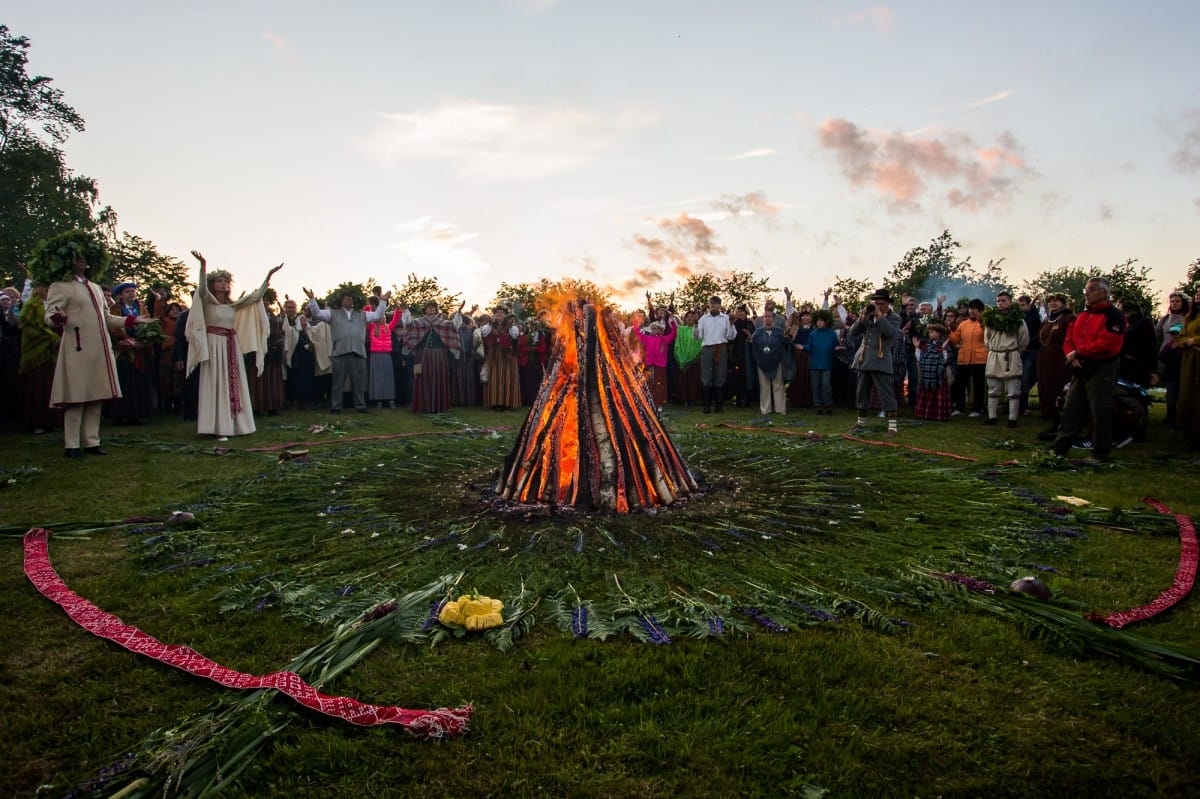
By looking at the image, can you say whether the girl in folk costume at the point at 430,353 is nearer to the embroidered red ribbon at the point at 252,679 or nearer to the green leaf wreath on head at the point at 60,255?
the green leaf wreath on head at the point at 60,255

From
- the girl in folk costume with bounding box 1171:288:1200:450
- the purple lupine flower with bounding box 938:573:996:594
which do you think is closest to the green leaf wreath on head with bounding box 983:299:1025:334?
the girl in folk costume with bounding box 1171:288:1200:450

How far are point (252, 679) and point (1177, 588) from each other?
5150mm

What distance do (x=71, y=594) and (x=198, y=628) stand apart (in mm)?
1086

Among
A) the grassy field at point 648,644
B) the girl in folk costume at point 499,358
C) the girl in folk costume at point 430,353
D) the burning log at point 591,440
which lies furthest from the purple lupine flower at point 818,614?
the girl in folk costume at point 499,358

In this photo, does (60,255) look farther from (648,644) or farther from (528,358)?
(528,358)

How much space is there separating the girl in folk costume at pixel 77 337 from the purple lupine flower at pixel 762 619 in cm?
879

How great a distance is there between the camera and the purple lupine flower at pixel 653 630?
3352 millimetres

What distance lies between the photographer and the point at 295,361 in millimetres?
14734

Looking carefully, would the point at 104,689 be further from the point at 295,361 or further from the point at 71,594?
the point at 295,361

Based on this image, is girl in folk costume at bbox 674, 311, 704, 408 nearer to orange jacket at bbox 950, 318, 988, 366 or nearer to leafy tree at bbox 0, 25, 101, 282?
orange jacket at bbox 950, 318, 988, 366

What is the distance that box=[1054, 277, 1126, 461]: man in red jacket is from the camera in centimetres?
785

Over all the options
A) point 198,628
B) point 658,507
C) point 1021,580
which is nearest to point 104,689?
point 198,628

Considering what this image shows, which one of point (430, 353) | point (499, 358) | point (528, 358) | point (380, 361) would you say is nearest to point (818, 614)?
point (430, 353)

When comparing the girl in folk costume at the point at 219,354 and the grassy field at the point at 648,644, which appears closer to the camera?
the grassy field at the point at 648,644
